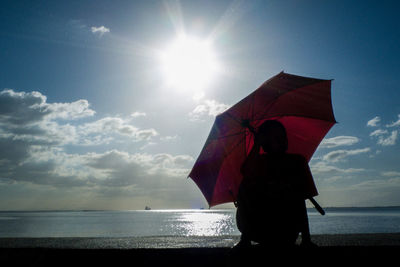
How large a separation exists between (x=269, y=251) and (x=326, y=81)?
143 inches

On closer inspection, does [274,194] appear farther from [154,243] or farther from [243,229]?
[154,243]

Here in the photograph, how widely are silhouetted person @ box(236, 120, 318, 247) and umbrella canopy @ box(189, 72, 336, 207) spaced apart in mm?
1004

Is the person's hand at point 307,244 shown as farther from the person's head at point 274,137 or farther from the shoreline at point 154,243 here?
the shoreline at point 154,243

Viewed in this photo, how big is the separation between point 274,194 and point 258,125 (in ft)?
5.56

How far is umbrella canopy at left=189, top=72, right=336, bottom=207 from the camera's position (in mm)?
4910

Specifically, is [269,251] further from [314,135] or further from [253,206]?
[314,135]

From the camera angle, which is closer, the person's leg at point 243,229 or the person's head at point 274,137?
the person's leg at point 243,229

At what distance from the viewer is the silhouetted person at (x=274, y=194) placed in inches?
133

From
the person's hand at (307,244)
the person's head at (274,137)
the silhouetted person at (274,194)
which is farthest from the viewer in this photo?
the person's head at (274,137)

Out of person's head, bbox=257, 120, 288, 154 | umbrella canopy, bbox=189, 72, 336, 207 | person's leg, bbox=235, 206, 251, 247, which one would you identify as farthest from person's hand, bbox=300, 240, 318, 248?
umbrella canopy, bbox=189, 72, 336, 207

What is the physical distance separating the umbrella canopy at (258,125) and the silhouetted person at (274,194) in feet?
3.29

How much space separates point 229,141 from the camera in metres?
5.02

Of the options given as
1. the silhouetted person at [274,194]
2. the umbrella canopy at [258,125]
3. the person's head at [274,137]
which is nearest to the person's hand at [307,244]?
the silhouetted person at [274,194]

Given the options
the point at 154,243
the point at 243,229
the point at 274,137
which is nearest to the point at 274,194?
Answer: the point at 243,229
